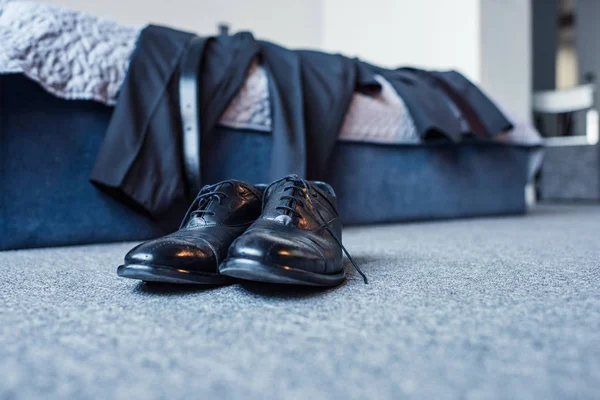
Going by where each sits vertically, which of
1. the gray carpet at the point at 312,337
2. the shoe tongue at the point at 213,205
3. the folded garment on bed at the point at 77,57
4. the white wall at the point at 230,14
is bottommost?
the gray carpet at the point at 312,337

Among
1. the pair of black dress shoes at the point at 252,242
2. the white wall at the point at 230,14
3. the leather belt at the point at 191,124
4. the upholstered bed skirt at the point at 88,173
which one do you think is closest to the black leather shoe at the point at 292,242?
the pair of black dress shoes at the point at 252,242

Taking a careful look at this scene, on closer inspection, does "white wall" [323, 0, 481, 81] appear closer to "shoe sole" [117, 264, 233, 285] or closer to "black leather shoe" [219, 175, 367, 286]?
"black leather shoe" [219, 175, 367, 286]

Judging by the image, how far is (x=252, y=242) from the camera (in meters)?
0.46

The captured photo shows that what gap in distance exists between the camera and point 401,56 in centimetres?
300

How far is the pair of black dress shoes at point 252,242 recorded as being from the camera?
457 millimetres

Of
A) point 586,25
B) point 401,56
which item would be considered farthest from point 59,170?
point 586,25

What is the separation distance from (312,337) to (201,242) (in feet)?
0.71

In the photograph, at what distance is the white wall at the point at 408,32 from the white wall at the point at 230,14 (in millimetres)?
157

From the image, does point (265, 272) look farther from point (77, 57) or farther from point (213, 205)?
point (77, 57)

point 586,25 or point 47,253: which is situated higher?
point 586,25

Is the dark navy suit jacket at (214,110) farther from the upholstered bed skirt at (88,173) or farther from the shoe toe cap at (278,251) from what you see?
the shoe toe cap at (278,251)

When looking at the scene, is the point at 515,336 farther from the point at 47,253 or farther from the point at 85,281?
the point at 47,253

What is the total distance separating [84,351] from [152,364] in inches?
2.5

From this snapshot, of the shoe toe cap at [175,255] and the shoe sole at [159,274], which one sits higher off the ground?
the shoe toe cap at [175,255]
